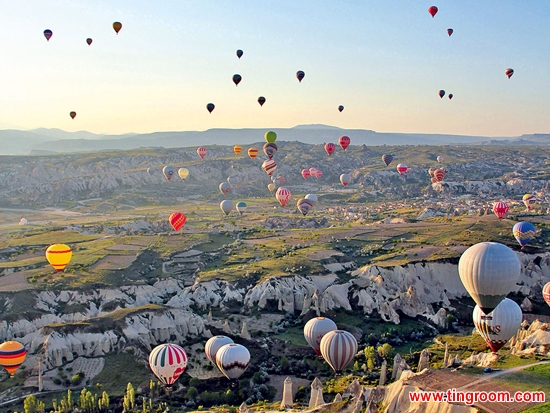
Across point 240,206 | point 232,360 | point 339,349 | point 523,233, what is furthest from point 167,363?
point 240,206

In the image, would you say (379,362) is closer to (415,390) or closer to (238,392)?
(238,392)

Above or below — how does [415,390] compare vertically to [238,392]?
above

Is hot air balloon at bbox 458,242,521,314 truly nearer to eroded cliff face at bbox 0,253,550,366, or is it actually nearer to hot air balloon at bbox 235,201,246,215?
eroded cliff face at bbox 0,253,550,366

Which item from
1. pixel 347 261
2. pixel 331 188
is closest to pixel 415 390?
pixel 347 261

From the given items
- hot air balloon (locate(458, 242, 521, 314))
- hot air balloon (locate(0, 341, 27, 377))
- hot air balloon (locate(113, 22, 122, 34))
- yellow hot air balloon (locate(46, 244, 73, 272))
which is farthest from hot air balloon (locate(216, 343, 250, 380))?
hot air balloon (locate(113, 22, 122, 34))

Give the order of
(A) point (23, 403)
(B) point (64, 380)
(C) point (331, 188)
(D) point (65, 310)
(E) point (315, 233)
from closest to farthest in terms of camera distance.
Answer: (A) point (23, 403)
(B) point (64, 380)
(D) point (65, 310)
(E) point (315, 233)
(C) point (331, 188)

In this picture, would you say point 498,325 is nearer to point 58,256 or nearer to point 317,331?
point 317,331
